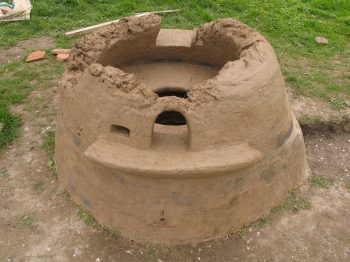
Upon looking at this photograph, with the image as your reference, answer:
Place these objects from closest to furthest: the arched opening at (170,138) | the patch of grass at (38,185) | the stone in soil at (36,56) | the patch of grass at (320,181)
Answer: the arched opening at (170,138), the patch of grass at (38,185), the patch of grass at (320,181), the stone in soil at (36,56)

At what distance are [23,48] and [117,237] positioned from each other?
4.59 meters

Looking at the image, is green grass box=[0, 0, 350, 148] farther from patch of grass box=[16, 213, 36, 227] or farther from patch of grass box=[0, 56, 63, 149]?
patch of grass box=[16, 213, 36, 227]

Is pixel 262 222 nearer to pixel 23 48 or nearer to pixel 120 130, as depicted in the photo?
pixel 120 130

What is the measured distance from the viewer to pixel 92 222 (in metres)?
4.12

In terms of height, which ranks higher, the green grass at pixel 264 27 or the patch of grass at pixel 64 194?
the green grass at pixel 264 27

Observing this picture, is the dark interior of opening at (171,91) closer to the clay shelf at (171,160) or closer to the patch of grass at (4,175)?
the clay shelf at (171,160)

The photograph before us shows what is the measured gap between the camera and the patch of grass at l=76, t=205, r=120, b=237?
159 inches

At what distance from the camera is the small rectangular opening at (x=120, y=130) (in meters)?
3.58

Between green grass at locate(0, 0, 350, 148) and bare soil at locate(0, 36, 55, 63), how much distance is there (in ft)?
0.46

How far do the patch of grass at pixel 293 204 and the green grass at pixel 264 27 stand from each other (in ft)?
6.58

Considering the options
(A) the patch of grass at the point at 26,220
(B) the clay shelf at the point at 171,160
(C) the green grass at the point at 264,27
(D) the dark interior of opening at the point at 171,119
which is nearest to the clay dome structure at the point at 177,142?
(B) the clay shelf at the point at 171,160

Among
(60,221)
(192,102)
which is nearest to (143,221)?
(60,221)

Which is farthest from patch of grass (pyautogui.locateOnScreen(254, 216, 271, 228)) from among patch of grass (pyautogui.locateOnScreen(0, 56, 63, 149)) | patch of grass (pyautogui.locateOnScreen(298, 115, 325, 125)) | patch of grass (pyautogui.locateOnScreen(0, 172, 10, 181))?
patch of grass (pyautogui.locateOnScreen(0, 56, 63, 149))

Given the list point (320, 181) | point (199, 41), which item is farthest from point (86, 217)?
point (320, 181)
